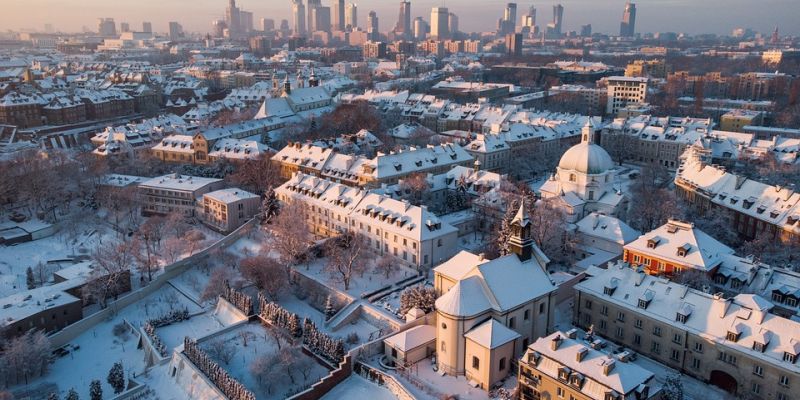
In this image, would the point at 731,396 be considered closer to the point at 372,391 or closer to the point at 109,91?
the point at 372,391

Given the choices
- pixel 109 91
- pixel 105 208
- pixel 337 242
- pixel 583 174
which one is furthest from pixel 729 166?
pixel 109 91

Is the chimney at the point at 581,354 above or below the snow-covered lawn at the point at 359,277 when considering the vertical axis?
above

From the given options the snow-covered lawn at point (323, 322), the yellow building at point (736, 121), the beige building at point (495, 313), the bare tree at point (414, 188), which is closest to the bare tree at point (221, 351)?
the snow-covered lawn at point (323, 322)

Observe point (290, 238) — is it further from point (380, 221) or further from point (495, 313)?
point (495, 313)

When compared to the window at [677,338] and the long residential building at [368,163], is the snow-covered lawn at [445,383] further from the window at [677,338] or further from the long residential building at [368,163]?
the long residential building at [368,163]

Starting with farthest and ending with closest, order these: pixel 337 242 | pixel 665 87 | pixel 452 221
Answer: pixel 665 87 → pixel 452 221 → pixel 337 242

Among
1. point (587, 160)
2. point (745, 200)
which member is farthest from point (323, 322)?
point (745, 200)

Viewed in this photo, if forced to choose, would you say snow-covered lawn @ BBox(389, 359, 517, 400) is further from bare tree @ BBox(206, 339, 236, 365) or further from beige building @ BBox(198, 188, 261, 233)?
beige building @ BBox(198, 188, 261, 233)
